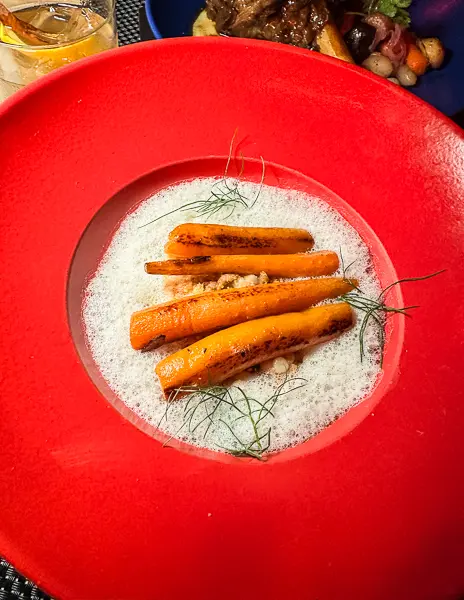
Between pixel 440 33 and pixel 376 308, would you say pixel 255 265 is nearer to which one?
pixel 376 308

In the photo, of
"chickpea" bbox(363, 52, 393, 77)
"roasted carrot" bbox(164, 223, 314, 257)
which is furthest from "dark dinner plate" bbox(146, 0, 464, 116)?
"roasted carrot" bbox(164, 223, 314, 257)

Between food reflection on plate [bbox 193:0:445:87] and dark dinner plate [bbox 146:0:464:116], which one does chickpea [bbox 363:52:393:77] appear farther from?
dark dinner plate [bbox 146:0:464:116]

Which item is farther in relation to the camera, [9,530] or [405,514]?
[405,514]

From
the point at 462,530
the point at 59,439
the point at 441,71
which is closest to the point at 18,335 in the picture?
the point at 59,439

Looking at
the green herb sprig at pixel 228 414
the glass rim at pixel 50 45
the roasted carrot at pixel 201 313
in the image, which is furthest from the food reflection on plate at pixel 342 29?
the green herb sprig at pixel 228 414

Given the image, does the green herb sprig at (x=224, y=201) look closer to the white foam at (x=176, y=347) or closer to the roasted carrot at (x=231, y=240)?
the white foam at (x=176, y=347)

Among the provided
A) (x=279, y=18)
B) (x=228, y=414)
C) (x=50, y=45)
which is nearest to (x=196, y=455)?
(x=228, y=414)

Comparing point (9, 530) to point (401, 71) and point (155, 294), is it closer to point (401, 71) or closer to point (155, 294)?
point (155, 294)

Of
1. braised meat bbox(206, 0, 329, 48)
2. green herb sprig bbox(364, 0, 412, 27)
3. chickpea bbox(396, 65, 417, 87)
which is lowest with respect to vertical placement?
chickpea bbox(396, 65, 417, 87)
